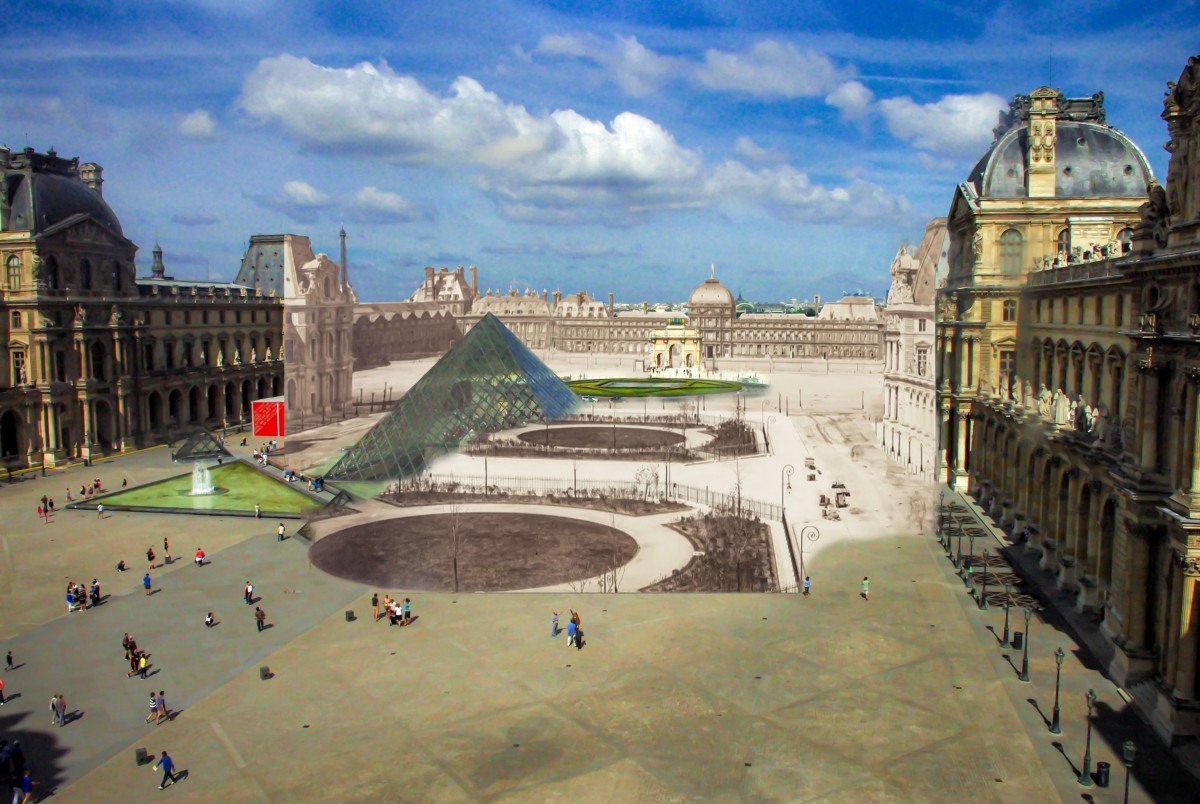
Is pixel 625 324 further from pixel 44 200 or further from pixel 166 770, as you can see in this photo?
pixel 166 770

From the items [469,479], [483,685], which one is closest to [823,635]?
[483,685]

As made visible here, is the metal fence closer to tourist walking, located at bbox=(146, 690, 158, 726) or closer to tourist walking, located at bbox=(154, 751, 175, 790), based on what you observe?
tourist walking, located at bbox=(146, 690, 158, 726)

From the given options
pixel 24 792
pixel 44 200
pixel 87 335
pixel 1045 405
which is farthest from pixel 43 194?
pixel 1045 405

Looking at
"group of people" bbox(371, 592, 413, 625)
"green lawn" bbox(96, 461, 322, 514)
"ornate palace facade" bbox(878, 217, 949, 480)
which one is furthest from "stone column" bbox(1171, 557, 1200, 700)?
"ornate palace facade" bbox(878, 217, 949, 480)

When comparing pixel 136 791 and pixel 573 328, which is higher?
pixel 573 328

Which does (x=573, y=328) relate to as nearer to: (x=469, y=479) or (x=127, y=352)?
(x=127, y=352)

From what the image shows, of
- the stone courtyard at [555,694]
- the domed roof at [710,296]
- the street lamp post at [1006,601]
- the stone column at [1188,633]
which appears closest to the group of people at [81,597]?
the stone courtyard at [555,694]
